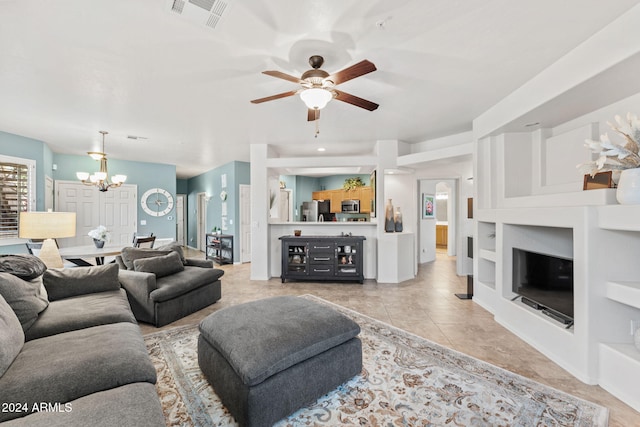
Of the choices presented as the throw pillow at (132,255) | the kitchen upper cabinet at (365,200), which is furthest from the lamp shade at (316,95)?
A: the kitchen upper cabinet at (365,200)

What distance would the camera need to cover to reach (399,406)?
179 centimetres

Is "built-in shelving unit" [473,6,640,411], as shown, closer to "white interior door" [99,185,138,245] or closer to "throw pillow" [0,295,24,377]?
"throw pillow" [0,295,24,377]

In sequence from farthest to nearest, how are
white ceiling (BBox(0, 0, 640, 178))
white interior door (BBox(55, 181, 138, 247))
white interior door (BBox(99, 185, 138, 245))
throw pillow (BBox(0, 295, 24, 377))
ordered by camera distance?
white interior door (BBox(99, 185, 138, 245)) < white interior door (BBox(55, 181, 138, 247)) < white ceiling (BBox(0, 0, 640, 178)) < throw pillow (BBox(0, 295, 24, 377))

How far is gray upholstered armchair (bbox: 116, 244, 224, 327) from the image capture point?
3023 mm

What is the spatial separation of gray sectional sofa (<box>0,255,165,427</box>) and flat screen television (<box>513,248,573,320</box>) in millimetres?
3091

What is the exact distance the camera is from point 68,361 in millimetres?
1420

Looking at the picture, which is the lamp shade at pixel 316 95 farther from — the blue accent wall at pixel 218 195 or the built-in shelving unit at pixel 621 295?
the blue accent wall at pixel 218 195

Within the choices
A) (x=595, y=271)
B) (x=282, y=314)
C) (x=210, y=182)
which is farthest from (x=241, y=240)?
→ (x=595, y=271)

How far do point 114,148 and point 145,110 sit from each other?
276 cm

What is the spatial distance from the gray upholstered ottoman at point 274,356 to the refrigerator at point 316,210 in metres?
5.67

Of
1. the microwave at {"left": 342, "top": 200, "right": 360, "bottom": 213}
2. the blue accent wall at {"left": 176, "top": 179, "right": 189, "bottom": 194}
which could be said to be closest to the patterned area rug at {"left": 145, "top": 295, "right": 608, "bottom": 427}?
the microwave at {"left": 342, "top": 200, "right": 360, "bottom": 213}

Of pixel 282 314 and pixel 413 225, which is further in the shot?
pixel 413 225

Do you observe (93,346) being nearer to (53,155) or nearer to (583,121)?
(583,121)

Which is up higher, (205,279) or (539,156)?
(539,156)
